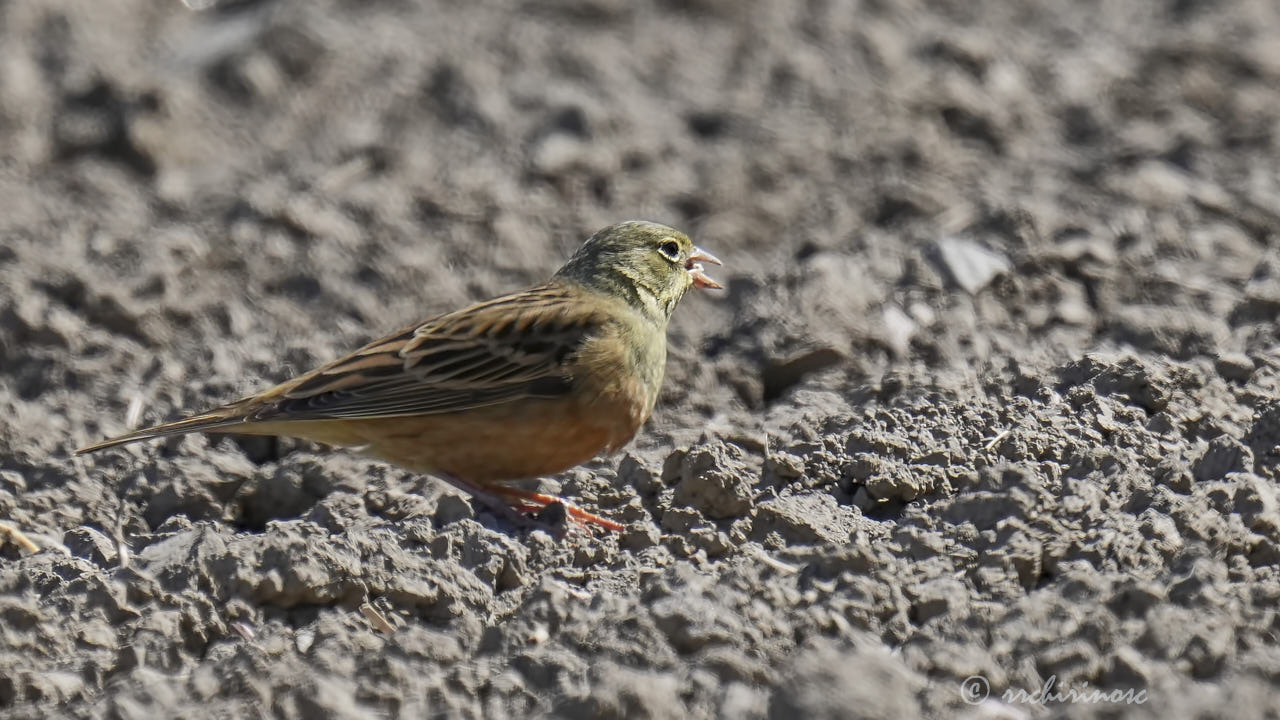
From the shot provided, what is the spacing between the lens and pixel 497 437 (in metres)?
6.52

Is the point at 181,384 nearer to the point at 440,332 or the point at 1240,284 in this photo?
the point at 440,332

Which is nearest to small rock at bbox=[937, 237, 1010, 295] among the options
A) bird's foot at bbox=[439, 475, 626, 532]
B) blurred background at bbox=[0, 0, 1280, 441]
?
blurred background at bbox=[0, 0, 1280, 441]

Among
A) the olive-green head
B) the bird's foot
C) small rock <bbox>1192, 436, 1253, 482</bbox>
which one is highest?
the olive-green head

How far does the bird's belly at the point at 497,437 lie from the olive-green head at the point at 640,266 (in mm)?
788

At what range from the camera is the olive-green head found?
7133mm

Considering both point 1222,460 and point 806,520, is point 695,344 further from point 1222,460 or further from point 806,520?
point 1222,460

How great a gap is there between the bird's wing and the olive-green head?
0.30 meters

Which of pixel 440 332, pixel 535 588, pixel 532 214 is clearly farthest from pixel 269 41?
pixel 535 588

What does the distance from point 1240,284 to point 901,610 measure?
11.8 feet

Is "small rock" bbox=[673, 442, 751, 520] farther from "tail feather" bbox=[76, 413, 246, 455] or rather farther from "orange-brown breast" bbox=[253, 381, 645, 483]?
"tail feather" bbox=[76, 413, 246, 455]

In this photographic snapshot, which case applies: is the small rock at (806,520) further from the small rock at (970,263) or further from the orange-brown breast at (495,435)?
the small rock at (970,263)

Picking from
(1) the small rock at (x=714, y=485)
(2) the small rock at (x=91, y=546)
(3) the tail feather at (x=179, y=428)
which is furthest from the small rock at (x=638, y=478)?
(2) the small rock at (x=91, y=546)

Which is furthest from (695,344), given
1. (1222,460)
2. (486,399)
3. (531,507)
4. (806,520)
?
(1222,460)

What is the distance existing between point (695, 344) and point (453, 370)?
1.72 m
